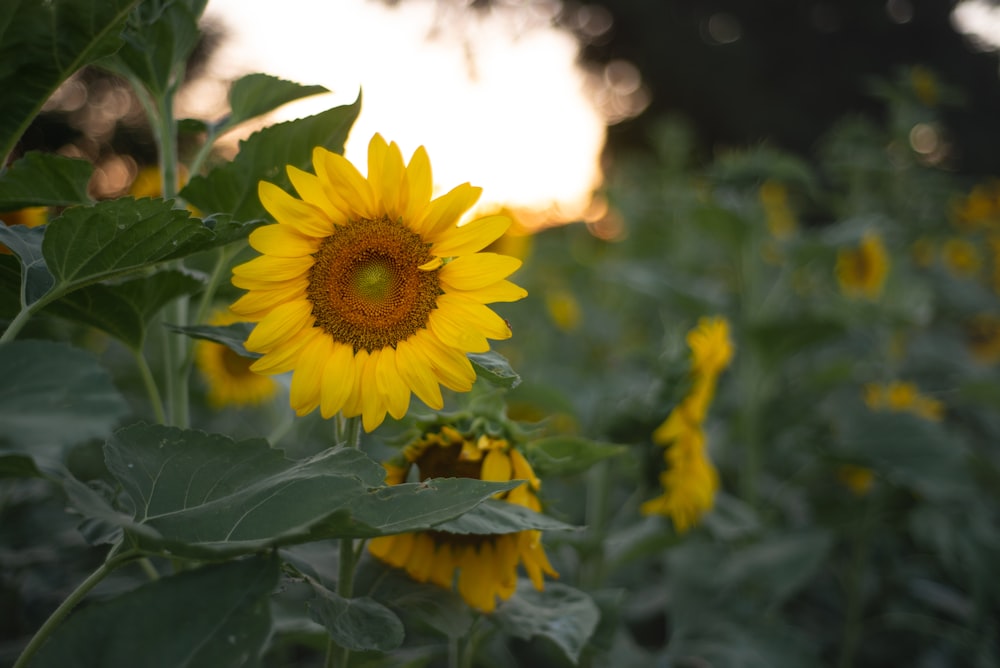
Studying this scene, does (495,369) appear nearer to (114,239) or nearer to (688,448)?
(114,239)

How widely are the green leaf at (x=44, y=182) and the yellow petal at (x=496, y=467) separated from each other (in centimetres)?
37

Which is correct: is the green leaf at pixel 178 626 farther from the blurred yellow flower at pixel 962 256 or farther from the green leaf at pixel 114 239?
the blurred yellow flower at pixel 962 256

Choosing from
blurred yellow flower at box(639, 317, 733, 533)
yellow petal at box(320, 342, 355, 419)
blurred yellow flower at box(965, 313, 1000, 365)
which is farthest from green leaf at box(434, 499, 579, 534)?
blurred yellow flower at box(965, 313, 1000, 365)

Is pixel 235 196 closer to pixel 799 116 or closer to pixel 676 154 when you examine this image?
pixel 676 154

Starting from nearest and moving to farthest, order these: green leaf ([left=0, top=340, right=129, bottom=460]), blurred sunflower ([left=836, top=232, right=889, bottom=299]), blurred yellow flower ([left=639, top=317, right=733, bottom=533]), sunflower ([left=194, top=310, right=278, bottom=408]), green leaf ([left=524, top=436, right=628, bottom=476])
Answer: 1. green leaf ([left=0, top=340, right=129, bottom=460])
2. green leaf ([left=524, top=436, right=628, bottom=476])
3. blurred yellow flower ([left=639, top=317, right=733, bottom=533])
4. sunflower ([left=194, top=310, right=278, bottom=408])
5. blurred sunflower ([left=836, top=232, right=889, bottom=299])

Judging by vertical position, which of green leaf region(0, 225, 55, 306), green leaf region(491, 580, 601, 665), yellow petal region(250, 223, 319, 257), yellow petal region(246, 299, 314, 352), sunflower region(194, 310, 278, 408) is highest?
yellow petal region(250, 223, 319, 257)

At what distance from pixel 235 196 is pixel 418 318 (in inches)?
6.9

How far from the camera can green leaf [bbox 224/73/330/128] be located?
633 mm

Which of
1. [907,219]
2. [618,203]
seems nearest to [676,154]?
[618,203]

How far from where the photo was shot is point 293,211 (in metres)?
0.54

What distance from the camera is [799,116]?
20.4 feet

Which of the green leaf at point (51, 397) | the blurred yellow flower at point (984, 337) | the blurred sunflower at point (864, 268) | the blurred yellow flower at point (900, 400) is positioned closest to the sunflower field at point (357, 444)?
the green leaf at point (51, 397)

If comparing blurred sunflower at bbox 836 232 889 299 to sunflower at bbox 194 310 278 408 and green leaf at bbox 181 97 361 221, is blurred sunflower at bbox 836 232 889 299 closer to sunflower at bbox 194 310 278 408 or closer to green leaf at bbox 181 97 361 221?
sunflower at bbox 194 310 278 408

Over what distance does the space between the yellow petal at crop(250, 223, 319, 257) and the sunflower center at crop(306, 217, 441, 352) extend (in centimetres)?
2
